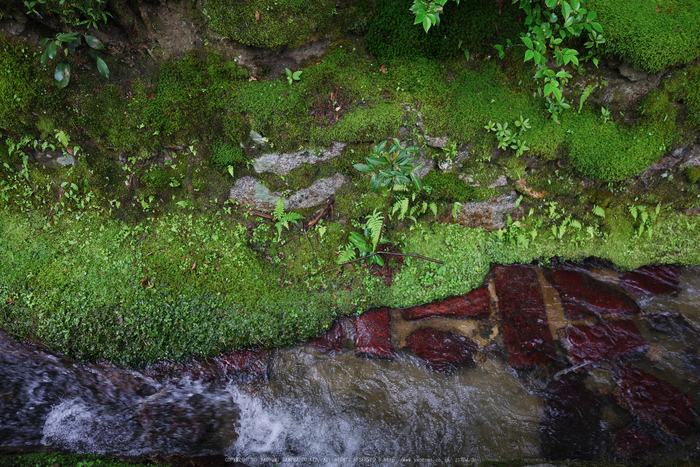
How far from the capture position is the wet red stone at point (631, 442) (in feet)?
14.3

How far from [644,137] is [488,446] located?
17.1 feet

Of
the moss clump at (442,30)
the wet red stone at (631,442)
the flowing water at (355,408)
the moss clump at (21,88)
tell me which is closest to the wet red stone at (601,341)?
the flowing water at (355,408)

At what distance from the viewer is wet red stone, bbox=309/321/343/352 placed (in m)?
5.12

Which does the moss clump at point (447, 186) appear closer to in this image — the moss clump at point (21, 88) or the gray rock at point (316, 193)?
the gray rock at point (316, 193)

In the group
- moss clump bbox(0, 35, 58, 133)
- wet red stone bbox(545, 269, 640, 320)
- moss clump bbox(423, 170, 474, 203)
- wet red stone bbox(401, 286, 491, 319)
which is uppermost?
moss clump bbox(0, 35, 58, 133)

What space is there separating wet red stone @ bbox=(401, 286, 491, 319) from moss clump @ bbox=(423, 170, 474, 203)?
5.36 ft

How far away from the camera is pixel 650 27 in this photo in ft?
15.5

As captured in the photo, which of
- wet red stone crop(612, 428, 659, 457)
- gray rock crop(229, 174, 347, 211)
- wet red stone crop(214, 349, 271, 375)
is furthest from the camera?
gray rock crop(229, 174, 347, 211)

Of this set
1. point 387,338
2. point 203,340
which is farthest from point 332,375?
point 203,340

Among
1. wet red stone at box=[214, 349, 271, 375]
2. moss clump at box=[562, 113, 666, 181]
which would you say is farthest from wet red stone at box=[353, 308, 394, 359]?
moss clump at box=[562, 113, 666, 181]

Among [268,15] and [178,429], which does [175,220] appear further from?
[268,15]

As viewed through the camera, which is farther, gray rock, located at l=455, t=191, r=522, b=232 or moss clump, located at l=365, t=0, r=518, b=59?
gray rock, located at l=455, t=191, r=522, b=232

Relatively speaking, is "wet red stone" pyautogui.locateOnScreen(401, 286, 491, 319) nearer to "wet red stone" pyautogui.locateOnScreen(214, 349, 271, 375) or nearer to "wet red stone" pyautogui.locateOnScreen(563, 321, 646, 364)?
"wet red stone" pyautogui.locateOnScreen(563, 321, 646, 364)

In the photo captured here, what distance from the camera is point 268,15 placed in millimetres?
4625
